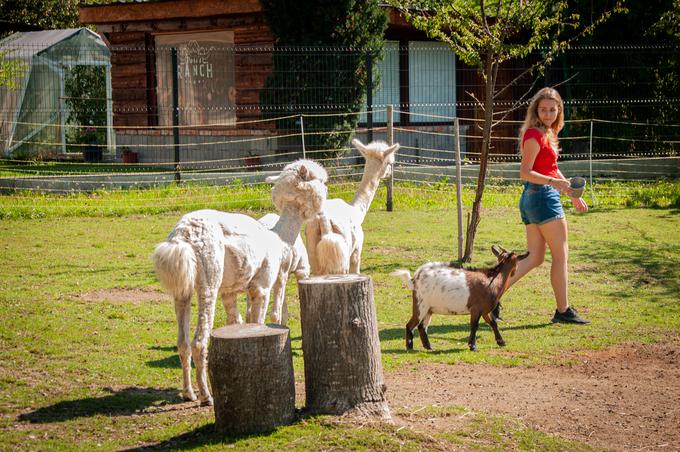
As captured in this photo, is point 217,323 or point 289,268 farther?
point 217,323

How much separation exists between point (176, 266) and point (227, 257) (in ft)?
1.75

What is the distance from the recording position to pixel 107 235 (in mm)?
13180

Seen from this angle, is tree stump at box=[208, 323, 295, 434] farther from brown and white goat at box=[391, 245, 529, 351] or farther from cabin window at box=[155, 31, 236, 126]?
cabin window at box=[155, 31, 236, 126]

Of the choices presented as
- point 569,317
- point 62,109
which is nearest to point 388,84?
point 62,109

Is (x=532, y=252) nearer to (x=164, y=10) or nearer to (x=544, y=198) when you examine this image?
(x=544, y=198)

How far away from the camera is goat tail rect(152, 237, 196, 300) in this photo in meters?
5.58

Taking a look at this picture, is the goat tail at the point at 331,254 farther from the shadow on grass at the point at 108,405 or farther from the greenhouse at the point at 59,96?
the greenhouse at the point at 59,96

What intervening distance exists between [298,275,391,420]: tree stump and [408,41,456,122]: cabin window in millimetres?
16457

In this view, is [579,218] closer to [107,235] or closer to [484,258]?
[484,258]

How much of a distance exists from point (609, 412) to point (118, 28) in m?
19.5

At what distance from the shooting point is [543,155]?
8148mm

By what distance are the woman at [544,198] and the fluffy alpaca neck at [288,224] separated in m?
2.46

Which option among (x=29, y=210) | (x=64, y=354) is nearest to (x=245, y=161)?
(x=29, y=210)


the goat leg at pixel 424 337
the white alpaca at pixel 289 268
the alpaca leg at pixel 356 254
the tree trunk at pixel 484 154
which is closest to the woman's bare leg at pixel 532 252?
the goat leg at pixel 424 337
